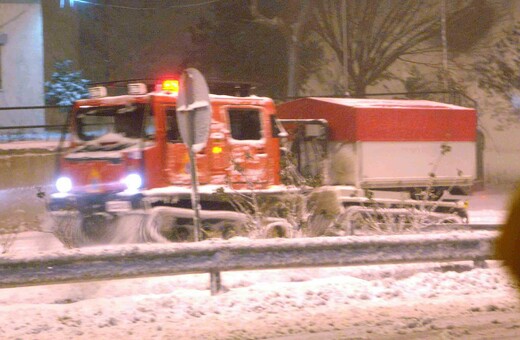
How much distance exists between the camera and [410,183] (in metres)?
11.2

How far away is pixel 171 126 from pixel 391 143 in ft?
11.4

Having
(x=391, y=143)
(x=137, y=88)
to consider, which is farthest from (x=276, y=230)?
(x=137, y=88)

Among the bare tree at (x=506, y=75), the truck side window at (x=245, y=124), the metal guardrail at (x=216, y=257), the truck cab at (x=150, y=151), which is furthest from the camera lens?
the bare tree at (x=506, y=75)

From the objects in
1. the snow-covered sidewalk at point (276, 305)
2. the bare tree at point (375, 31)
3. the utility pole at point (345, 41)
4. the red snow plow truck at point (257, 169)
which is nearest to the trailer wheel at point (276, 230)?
the red snow plow truck at point (257, 169)

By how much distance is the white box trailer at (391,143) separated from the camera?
10828 millimetres

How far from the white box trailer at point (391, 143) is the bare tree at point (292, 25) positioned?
11.5 metres

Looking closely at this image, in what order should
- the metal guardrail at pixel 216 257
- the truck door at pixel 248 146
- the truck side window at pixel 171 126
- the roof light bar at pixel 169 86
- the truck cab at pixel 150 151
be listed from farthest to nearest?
the truck door at pixel 248 146 < the roof light bar at pixel 169 86 < the truck side window at pixel 171 126 < the truck cab at pixel 150 151 < the metal guardrail at pixel 216 257

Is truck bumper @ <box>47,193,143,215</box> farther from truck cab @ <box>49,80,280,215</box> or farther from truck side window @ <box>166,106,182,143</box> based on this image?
truck side window @ <box>166,106,182,143</box>

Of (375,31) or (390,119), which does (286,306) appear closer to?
(390,119)

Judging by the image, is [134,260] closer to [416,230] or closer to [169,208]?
[169,208]

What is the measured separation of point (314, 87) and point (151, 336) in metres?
19.7

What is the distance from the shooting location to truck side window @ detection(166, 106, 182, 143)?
9797 mm

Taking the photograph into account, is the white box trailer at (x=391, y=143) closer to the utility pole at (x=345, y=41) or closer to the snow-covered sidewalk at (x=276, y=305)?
the snow-covered sidewalk at (x=276, y=305)

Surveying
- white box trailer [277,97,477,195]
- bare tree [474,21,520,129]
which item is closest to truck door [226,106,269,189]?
white box trailer [277,97,477,195]
